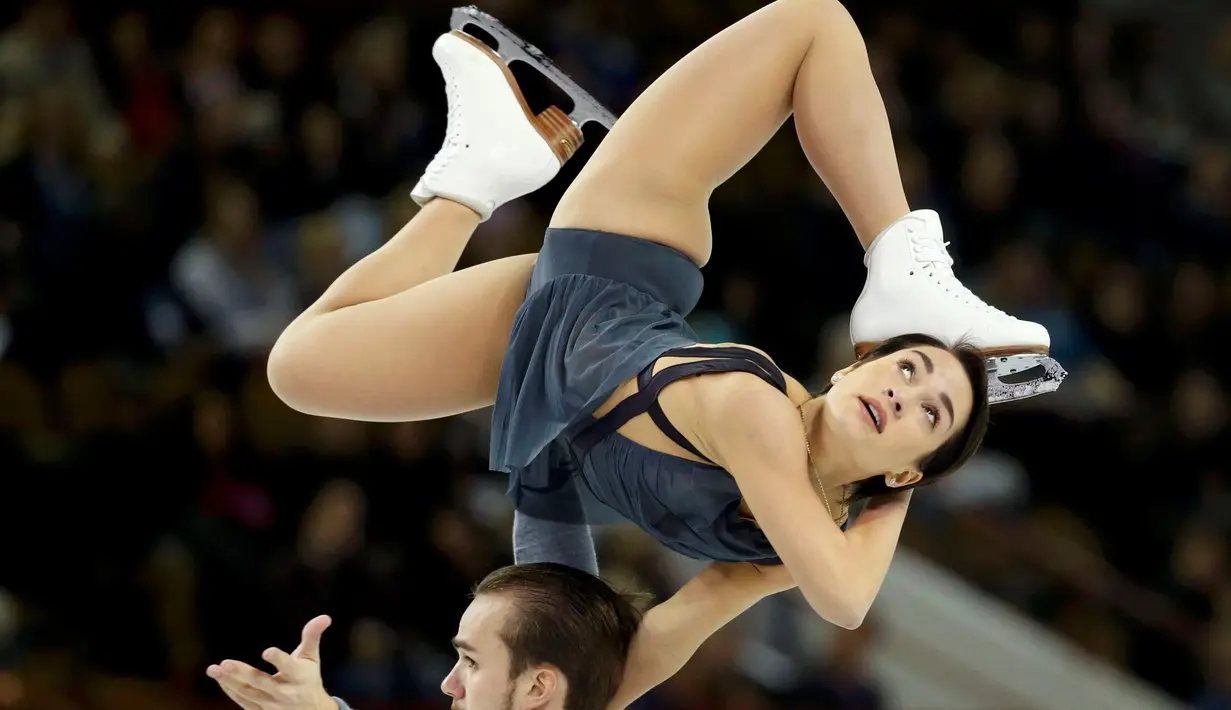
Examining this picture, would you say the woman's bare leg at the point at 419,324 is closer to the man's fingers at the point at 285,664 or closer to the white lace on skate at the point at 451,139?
the white lace on skate at the point at 451,139

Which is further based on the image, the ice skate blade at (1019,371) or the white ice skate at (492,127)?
the white ice skate at (492,127)

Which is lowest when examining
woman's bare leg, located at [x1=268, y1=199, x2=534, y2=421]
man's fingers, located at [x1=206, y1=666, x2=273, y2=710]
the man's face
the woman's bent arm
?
the man's face

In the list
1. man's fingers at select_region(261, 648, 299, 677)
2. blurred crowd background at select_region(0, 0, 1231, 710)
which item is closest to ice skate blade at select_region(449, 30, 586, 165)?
man's fingers at select_region(261, 648, 299, 677)

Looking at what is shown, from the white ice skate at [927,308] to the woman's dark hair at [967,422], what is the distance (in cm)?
6

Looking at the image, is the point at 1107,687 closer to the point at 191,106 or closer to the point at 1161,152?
the point at 1161,152

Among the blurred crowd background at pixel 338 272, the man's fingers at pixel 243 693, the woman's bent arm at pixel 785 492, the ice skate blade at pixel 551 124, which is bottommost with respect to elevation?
the blurred crowd background at pixel 338 272

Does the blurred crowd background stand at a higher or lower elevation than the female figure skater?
lower

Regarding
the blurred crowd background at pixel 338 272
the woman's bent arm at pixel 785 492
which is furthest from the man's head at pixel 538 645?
the blurred crowd background at pixel 338 272

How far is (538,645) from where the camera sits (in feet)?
8.68

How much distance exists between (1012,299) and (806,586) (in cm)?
416

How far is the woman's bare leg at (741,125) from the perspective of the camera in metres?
2.79

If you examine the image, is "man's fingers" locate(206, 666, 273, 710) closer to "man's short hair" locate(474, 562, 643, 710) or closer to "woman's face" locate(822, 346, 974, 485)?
"man's short hair" locate(474, 562, 643, 710)

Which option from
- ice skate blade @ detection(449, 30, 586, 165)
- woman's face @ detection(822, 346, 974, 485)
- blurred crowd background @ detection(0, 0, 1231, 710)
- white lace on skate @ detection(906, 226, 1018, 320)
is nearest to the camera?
woman's face @ detection(822, 346, 974, 485)

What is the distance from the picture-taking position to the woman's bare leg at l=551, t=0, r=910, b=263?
2785mm
